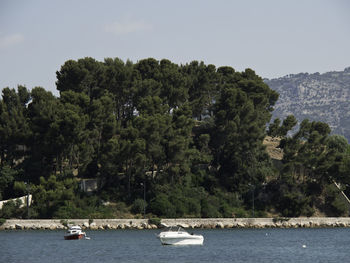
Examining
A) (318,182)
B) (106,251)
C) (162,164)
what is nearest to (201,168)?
Answer: (162,164)

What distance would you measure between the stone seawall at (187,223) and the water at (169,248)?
10.4 feet

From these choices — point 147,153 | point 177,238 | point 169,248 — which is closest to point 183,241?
point 177,238

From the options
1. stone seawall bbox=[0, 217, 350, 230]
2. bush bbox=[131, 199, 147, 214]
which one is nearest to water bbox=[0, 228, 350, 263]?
stone seawall bbox=[0, 217, 350, 230]

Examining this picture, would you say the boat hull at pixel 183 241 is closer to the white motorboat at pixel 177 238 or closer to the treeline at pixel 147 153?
the white motorboat at pixel 177 238

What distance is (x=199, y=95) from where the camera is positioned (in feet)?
397

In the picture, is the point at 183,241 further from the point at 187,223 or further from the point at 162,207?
the point at 162,207

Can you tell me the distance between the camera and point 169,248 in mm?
67250

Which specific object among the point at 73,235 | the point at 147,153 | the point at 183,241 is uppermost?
the point at 147,153

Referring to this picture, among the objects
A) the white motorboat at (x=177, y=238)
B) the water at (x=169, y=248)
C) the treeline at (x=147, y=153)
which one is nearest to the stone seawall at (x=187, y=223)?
the treeline at (x=147, y=153)

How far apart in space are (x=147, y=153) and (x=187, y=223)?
10.8 m

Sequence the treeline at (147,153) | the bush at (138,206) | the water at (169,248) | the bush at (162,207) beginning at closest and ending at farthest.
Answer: the water at (169,248) → the treeline at (147,153) → the bush at (162,207) → the bush at (138,206)

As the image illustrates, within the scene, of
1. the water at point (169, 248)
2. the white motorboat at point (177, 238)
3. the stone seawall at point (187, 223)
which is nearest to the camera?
the water at point (169, 248)

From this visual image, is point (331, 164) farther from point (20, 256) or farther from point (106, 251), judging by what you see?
point (20, 256)

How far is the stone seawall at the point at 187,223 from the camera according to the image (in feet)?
282
